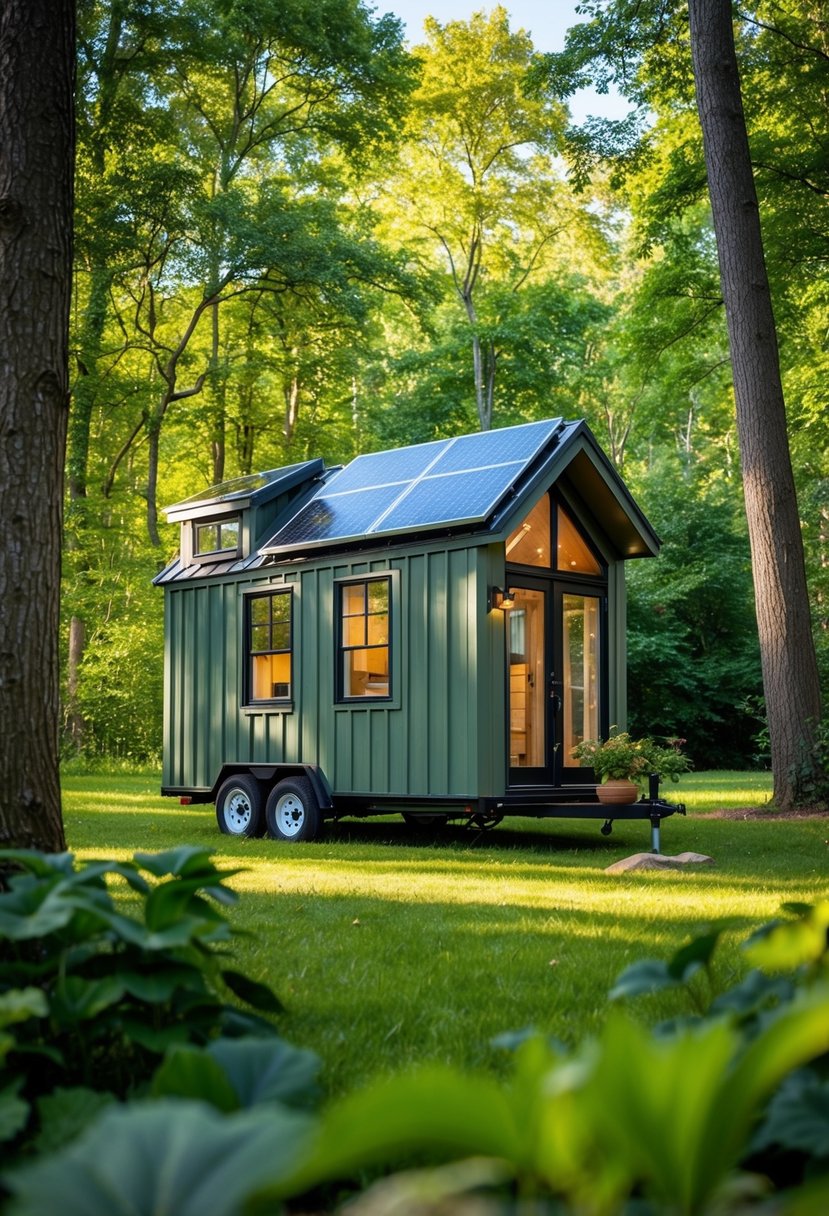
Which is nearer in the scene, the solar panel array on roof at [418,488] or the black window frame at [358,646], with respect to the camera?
the solar panel array on roof at [418,488]

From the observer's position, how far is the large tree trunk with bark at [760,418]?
13000 millimetres

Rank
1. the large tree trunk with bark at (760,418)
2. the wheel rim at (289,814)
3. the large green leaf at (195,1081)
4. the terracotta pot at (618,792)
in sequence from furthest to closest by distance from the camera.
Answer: the large tree trunk with bark at (760,418)
the wheel rim at (289,814)
the terracotta pot at (618,792)
the large green leaf at (195,1081)

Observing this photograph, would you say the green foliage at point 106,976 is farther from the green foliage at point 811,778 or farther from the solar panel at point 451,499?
the green foliage at point 811,778

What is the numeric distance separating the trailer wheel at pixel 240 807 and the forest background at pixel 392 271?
7448 mm

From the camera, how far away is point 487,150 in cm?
2858

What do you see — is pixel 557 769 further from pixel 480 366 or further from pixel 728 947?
pixel 480 366

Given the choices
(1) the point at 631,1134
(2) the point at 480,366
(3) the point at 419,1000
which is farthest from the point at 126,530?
(1) the point at 631,1134

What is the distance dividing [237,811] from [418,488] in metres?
3.97

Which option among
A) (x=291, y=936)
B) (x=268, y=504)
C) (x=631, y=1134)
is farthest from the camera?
(x=268, y=504)

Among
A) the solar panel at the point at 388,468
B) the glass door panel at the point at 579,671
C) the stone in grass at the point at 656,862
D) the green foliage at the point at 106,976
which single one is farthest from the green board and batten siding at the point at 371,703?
the green foliage at the point at 106,976

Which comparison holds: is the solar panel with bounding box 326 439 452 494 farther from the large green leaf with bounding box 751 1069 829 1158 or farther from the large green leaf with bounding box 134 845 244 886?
the large green leaf with bounding box 751 1069 829 1158

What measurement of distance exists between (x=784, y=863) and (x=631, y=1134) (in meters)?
8.25

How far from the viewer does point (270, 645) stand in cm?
1275

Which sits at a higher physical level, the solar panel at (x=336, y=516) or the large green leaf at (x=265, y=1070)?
the solar panel at (x=336, y=516)
